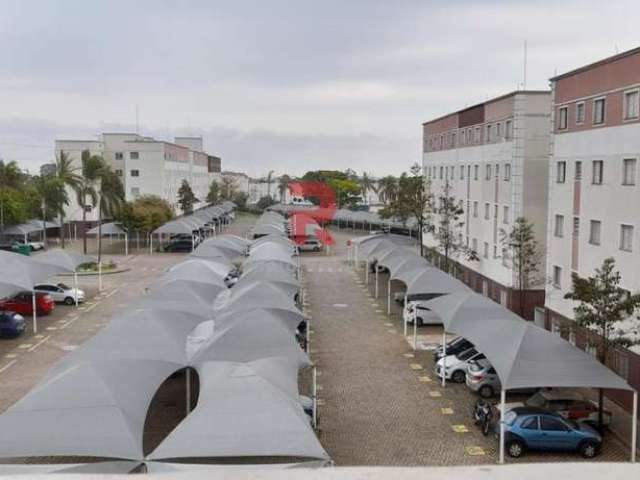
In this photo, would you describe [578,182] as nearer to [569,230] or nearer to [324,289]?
[569,230]

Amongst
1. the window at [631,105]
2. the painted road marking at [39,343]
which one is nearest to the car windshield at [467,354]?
the window at [631,105]

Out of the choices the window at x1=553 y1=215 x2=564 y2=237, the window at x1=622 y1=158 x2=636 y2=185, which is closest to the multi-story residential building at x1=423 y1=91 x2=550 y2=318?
the window at x1=553 y1=215 x2=564 y2=237

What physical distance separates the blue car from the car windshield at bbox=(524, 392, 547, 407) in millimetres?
1524

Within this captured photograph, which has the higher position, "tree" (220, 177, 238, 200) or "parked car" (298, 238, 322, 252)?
"tree" (220, 177, 238, 200)

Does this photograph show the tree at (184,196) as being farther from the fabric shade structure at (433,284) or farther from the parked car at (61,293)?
the fabric shade structure at (433,284)

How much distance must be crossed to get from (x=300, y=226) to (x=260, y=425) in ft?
171

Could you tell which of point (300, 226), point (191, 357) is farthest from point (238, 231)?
point (191, 357)

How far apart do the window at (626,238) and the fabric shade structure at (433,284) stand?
7297 mm

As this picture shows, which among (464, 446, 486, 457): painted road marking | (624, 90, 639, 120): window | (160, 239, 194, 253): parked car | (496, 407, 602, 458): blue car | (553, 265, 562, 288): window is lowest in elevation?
(464, 446, 486, 457): painted road marking

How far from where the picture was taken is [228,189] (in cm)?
11012

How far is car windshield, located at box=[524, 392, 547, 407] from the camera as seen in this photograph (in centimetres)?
1686

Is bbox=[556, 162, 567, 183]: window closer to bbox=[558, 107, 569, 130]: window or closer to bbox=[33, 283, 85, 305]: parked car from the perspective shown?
bbox=[558, 107, 569, 130]: window

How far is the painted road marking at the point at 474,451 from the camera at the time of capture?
49.1ft

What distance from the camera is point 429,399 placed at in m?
18.7
